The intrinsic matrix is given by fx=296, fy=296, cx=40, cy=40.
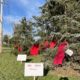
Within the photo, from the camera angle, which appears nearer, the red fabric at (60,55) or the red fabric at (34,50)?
the red fabric at (60,55)

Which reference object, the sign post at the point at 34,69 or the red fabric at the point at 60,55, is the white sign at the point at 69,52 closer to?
the red fabric at the point at 60,55

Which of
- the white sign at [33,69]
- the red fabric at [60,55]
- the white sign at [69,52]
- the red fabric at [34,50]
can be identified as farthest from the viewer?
the red fabric at [34,50]

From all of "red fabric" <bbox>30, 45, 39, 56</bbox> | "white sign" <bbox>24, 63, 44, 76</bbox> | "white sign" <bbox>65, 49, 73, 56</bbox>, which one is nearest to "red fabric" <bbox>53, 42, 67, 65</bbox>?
"white sign" <bbox>65, 49, 73, 56</bbox>

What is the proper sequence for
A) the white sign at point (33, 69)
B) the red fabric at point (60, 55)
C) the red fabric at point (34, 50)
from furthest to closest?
the red fabric at point (34, 50), the red fabric at point (60, 55), the white sign at point (33, 69)

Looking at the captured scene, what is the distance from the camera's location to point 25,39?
26.8 meters

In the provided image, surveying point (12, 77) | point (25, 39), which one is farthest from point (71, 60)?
point (25, 39)

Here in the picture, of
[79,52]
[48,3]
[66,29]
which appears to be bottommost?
[79,52]

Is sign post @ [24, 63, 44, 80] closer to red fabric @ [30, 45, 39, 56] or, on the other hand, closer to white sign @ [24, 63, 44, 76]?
white sign @ [24, 63, 44, 76]

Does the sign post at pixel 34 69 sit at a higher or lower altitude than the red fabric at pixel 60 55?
lower

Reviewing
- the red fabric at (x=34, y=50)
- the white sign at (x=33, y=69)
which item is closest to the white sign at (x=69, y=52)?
the white sign at (x=33, y=69)

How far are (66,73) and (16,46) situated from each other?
43.5ft

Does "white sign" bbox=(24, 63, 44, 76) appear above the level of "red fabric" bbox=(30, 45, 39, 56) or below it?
below

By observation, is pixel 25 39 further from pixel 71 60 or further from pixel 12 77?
pixel 12 77

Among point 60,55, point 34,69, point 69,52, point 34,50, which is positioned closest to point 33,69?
point 34,69
